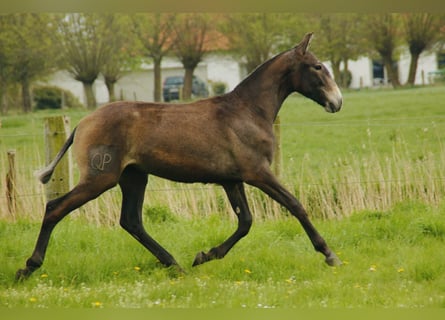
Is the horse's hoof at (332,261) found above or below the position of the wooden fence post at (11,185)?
below

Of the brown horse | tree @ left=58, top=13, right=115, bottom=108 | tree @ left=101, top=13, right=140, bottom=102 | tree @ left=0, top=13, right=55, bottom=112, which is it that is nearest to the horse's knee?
the brown horse

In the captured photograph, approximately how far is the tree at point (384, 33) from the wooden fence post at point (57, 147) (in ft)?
55.9

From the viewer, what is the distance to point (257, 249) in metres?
7.23

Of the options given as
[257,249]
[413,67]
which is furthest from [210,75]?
[257,249]

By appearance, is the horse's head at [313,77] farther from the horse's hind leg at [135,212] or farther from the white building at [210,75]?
the white building at [210,75]

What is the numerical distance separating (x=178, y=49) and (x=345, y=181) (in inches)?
696

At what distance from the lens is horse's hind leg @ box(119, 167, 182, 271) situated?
270 inches

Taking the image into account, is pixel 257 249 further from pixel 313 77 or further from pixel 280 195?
pixel 313 77

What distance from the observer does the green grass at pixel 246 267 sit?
19.2ft

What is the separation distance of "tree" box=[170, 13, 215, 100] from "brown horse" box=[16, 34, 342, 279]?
18.7m

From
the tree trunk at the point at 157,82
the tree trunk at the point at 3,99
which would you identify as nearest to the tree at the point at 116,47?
the tree trunk at the point at 157,82

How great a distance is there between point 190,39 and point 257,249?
20046mm

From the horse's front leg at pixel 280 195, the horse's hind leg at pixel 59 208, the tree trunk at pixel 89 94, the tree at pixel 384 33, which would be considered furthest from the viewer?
the tree trunk at pixel 89 94

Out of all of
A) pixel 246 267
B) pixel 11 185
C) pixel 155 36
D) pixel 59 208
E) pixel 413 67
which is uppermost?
pixel 155 36
